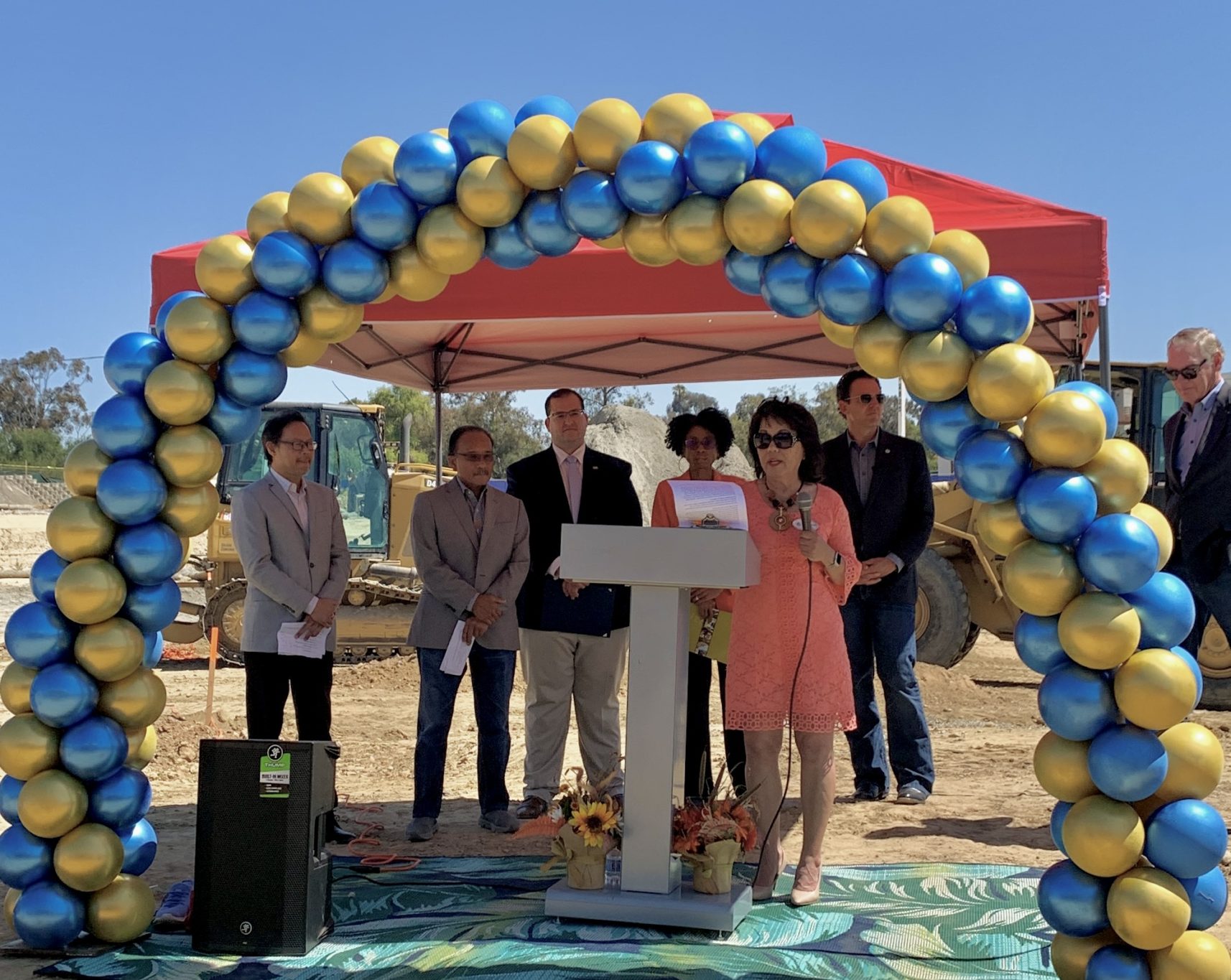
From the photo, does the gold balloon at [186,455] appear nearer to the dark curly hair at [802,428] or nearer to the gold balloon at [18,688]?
the gold balloon at [18,688]

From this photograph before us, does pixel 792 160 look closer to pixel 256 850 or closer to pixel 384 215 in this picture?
pixel 384 215

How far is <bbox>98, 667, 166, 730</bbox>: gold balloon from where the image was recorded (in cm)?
414

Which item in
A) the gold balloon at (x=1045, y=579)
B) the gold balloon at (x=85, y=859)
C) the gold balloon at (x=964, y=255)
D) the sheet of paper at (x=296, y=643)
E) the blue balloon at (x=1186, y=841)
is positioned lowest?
the gold balloon at (x=85, y=859)

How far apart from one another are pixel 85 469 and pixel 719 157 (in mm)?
2398

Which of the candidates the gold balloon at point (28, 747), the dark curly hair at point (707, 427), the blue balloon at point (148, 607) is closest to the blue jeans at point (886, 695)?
the dark curly hair at point (707, 427)

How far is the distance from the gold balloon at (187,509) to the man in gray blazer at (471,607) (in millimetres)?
1620

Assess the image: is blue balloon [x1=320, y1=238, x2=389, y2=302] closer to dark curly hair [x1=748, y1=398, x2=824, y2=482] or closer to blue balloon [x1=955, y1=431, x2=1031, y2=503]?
dark curly hair [x1=748, y1=398, x2=824, y2=482]

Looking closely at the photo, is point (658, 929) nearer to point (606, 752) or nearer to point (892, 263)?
point (606, 752)

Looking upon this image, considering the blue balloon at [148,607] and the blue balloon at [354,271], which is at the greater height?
the blue balloon at [354,271]

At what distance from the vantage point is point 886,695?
6.25 metres

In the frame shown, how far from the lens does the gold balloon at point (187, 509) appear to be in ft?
14.0

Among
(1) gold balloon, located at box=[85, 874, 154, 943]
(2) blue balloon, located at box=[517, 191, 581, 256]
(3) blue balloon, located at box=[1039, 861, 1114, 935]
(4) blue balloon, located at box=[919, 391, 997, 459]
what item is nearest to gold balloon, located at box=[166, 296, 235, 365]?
(2) blue balloon, located at box=[517, 191, 581, 256]

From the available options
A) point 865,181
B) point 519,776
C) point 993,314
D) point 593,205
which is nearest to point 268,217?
point 593,205

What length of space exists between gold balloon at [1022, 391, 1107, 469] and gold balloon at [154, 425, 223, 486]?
8.90 ft
